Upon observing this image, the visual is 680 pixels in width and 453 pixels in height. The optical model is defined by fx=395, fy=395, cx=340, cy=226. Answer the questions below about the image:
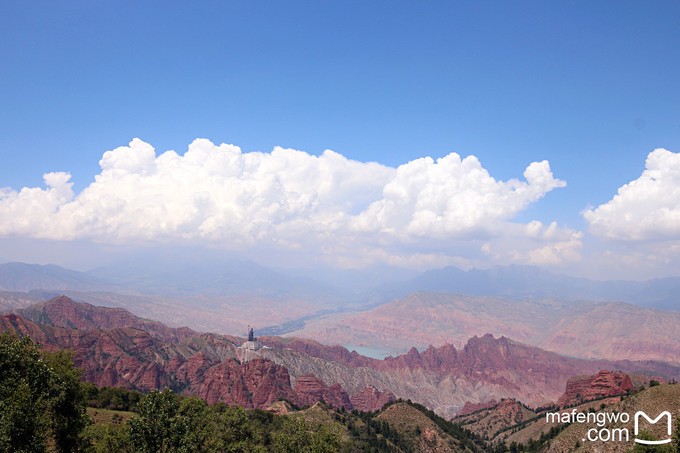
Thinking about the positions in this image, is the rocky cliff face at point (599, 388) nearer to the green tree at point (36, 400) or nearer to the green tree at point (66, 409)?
the green tree at point (66, 409)

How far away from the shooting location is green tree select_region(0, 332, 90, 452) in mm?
34625

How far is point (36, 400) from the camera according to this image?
39031 mm

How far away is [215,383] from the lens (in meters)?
161

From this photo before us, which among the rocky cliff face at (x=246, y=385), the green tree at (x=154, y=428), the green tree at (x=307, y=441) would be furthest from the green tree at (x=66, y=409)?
the rocky cliff face at (x=246, y=385)

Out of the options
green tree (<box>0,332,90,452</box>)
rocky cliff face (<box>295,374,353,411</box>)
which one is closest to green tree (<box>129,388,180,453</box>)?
green tree (<box>0,332,90,452</box>)

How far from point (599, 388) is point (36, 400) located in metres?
168

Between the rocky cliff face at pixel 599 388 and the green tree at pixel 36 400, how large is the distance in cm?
15627

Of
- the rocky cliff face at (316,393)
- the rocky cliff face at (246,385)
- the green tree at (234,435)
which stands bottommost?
the rocky cliff face at (316,393)

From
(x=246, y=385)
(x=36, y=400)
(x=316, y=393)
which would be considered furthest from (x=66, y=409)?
(x=316, y=393)

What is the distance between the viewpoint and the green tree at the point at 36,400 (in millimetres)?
34625

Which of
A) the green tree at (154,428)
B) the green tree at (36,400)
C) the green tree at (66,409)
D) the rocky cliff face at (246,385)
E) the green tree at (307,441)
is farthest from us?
the rocky cliff face at (246,385)

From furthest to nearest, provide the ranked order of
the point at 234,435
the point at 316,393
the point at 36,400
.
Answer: the point at 316,393 → the point at 234,435 → the point at 36,400

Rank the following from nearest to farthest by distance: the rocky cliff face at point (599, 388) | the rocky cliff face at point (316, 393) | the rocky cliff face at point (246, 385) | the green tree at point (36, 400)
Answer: the green tree at point (36, 400) < the rocky cliff face at point (599, 388) < the rocky cliff face at point (246, 385) < the rocky cliff face at point (316, 393)

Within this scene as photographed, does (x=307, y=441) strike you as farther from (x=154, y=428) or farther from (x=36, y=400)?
(x=36, y=400)
